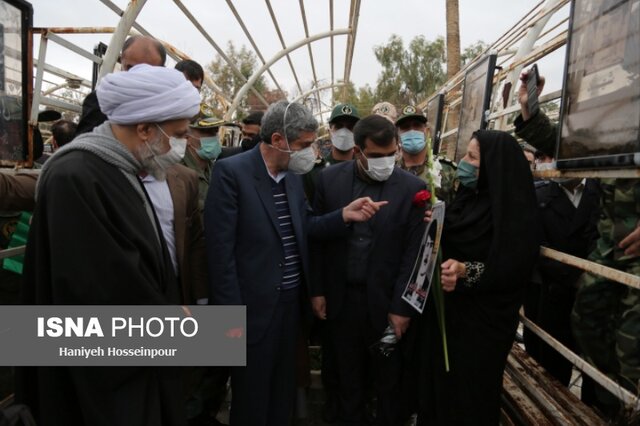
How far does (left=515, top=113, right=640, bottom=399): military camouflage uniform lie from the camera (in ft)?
5.91

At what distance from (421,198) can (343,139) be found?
1339 millimetres

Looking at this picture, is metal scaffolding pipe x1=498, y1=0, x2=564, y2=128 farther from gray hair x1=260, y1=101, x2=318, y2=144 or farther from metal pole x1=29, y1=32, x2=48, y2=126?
metal pole x1=29, y1=32, x2=48, y2=126

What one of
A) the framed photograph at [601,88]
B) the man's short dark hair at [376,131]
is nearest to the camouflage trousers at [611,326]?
the framed photograph at [601,88]

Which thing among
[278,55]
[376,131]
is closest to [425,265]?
[376,131]

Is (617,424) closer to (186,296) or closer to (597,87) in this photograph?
(597,87)

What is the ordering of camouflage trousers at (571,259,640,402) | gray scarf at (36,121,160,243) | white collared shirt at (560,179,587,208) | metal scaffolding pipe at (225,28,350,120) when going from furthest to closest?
metal scaffolding pipe at (225,28,350,120)
white collared shirt at (560,179,587,208)
camouflage trousers at (571,259,640,402)
gray scarf at (36,121,160,243)

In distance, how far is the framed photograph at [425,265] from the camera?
2.13 metres

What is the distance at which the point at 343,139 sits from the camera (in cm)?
352

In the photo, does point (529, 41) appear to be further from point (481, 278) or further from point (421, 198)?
point (481, 278)

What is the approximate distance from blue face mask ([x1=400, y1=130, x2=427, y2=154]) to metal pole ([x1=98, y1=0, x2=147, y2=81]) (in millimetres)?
2191

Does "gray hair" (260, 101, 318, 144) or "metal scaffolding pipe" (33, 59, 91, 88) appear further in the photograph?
"metal scaffolding pipe" (33, 59, 91, 88)

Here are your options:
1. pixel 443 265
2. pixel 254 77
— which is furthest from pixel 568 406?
pixel 254 77

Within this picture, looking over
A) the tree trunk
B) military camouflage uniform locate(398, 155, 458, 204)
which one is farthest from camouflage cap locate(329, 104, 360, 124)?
the tree trunk

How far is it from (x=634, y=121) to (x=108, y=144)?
6.04ft
